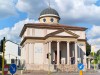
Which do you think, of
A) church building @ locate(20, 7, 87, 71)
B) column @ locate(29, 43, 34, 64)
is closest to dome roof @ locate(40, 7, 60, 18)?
church building @ locate(20, 7, 87, 71)

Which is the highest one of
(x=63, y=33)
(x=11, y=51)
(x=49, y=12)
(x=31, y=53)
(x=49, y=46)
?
(x=49, y=12)

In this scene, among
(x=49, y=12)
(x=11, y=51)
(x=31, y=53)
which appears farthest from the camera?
(x=11, y=51)

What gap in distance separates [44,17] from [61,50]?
12627 millimetres

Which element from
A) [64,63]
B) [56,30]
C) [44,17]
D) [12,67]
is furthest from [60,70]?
[12,67]

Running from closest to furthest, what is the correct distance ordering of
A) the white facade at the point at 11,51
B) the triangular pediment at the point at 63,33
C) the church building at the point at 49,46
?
the triangular pediment at the point at 63,33
the church building at the point at 49,46
the white facade at the point at 11,51

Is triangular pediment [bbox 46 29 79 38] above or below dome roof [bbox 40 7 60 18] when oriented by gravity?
below

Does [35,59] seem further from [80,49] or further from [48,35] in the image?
[80,49]

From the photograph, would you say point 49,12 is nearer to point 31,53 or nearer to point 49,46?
point 31,53

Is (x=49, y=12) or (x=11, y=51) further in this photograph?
(x=11, y=51)

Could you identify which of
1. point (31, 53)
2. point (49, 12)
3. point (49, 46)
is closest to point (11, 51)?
point (49, 12)

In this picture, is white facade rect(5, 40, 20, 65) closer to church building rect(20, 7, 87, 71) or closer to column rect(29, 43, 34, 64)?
church building rect(20, 7, 87, 71)

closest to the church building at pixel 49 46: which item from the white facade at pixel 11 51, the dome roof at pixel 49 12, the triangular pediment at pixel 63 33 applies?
the triangular pediment at pixel 63 33

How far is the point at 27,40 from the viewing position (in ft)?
188

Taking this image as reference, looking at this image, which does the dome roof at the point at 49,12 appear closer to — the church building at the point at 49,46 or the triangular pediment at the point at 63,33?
the church building at the point at 49,46
